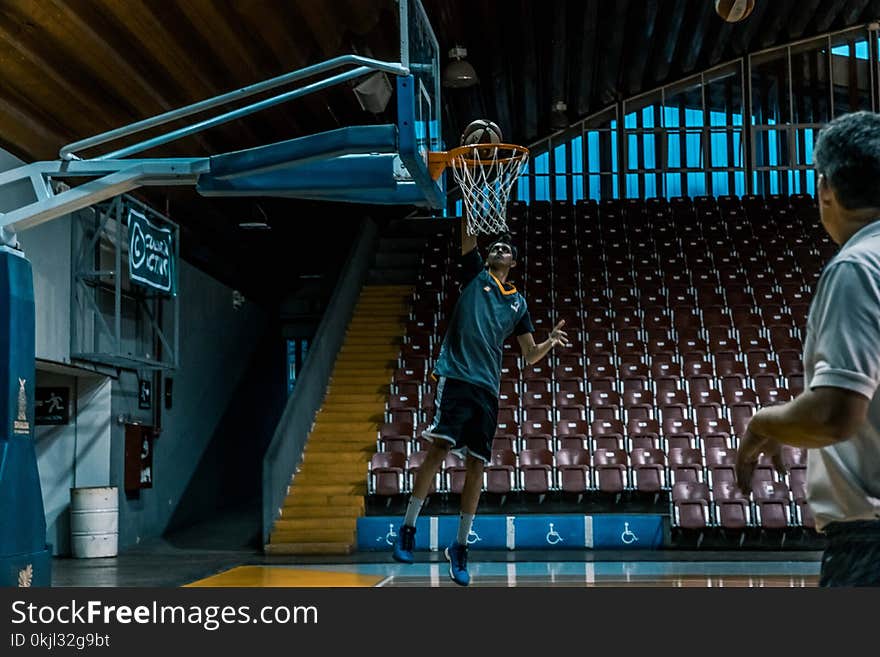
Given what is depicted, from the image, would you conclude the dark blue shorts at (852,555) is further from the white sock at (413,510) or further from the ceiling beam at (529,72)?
the ceiling beam at (529,72)

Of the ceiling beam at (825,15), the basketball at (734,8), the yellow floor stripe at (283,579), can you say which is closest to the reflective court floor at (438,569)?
the yellow floor stripe at (283,579)

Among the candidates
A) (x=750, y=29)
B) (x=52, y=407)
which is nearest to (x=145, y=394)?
(x=52, y=407)

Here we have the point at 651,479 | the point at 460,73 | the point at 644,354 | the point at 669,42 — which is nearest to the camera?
the point at 651,479

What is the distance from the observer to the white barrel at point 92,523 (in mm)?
13445

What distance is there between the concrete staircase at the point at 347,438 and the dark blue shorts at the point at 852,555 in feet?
34.4

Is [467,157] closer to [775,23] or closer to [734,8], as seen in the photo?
[734,8]

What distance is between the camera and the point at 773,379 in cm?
1501

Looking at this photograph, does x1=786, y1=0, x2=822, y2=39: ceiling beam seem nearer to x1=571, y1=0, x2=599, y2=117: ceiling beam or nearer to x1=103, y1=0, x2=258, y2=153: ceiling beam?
x1=571, y1=0, x2=599, y2=117: ceiling beam

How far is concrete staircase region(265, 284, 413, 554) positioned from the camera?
13.0m

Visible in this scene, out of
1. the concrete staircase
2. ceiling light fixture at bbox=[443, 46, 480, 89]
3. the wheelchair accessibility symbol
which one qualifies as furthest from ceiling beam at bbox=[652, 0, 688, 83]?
the wheelchair accessibility symbol

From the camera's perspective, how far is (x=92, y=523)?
13484 mm

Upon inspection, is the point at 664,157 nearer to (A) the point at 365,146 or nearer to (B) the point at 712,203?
(B) the point at 712,203

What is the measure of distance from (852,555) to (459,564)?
4.52 metres

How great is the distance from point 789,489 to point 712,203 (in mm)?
10416
